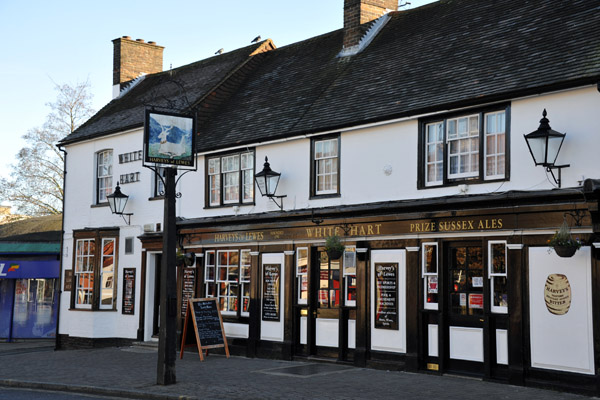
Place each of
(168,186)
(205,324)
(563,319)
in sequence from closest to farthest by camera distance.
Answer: (563,319)
(168,186)
(205,324)

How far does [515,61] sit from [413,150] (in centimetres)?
251

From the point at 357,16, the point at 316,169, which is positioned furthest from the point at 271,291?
the point at 357,16

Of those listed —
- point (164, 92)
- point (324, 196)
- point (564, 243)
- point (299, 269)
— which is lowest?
point (299, 269)

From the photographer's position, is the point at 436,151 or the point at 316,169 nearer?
the point at 436,151

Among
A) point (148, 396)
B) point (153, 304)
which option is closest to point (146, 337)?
point (153, 304)

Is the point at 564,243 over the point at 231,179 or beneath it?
beneath

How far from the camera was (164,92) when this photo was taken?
2403 centimetres

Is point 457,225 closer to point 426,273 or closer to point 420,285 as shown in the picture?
point 426,273

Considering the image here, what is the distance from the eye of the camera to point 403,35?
723 inches

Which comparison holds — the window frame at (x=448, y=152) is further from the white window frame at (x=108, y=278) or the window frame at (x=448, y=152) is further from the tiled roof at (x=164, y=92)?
the white window frame at (x=108, y=278)

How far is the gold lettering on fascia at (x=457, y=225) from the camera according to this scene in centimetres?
1277

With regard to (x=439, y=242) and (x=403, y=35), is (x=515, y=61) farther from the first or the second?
(x=403, y=35)

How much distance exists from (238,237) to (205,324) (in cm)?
225

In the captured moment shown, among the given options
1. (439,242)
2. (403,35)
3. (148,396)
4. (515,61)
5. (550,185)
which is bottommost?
(148,396)
